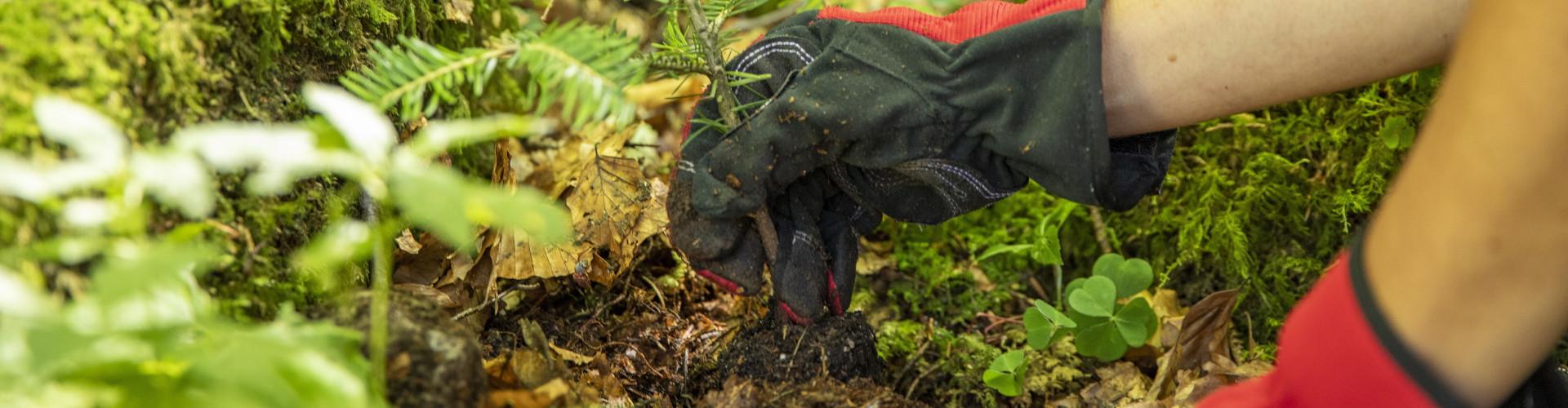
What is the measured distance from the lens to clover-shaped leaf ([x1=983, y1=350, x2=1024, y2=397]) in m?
2.12

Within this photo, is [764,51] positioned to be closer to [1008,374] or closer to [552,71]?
[552,71]

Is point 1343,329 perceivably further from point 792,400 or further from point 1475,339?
point 792,400

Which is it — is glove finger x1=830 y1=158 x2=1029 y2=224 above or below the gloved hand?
below

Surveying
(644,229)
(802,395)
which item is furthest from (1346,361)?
(644,229)

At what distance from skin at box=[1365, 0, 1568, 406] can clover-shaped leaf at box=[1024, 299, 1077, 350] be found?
87cm

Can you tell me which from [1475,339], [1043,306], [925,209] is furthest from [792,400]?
[1475,339]

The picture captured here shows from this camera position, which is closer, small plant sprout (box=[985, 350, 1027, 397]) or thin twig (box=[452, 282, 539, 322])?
thin twig (box=[452, 282, 539, 322])

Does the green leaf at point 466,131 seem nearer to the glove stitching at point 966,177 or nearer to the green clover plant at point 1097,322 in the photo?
the glove stitching at point 966,177

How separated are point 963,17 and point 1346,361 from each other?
91 cm

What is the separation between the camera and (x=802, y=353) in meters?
1.92

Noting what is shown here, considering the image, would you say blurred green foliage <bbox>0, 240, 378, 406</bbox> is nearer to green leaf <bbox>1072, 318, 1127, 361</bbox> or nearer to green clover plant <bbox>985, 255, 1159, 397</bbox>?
green clover plant <bbox>985, 255, 1159, 397</bbox>

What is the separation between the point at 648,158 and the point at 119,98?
1.63 metres

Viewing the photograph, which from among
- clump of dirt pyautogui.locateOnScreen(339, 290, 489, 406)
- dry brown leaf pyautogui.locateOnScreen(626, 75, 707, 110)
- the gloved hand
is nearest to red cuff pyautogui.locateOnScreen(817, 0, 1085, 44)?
the gloved hand

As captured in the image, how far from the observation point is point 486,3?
2.65m
